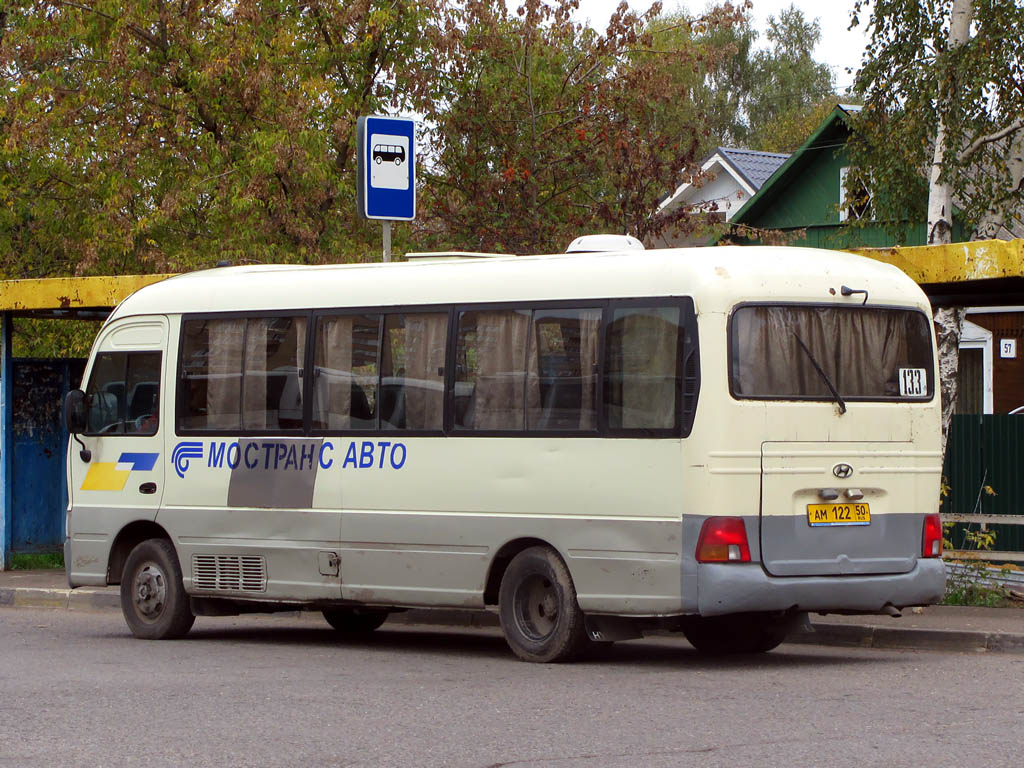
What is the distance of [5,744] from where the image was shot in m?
8.34

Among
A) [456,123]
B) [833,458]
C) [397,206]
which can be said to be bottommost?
[833,458]

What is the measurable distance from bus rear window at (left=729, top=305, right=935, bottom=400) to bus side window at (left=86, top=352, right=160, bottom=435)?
17.0ft

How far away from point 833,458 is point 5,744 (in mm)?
5450

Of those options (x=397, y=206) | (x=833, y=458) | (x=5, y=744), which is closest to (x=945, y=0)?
(x=397, y=206)

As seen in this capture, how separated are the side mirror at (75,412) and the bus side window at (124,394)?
0.05m

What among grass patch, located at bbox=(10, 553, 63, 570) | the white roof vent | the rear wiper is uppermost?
the white roof vent

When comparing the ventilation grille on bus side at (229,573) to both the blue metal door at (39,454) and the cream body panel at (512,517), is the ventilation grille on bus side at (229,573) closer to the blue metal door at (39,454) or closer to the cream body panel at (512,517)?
the cream body panel at (512,517)

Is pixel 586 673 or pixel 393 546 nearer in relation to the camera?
pixel 586 673

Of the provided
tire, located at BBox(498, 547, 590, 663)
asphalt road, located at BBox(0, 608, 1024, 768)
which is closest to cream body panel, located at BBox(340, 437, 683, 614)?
tire, located at BBox(498, 547, 590, 663)

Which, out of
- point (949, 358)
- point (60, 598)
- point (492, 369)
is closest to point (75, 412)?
point (60, 598)

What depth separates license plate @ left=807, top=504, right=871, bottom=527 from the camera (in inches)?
447

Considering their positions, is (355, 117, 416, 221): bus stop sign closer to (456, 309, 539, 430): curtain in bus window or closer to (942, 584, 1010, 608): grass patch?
(456, 309, 539, 430): curtain in bus window

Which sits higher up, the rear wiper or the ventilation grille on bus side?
the rear wiper

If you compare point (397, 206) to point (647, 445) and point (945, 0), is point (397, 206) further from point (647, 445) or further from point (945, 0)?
point (945, 0)
